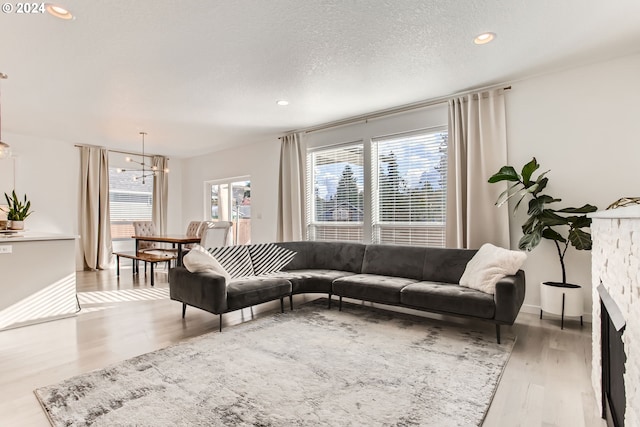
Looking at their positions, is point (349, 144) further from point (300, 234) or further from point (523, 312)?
point (523, 312)

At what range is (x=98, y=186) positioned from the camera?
6824 mm

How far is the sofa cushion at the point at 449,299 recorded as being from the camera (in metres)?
2.84

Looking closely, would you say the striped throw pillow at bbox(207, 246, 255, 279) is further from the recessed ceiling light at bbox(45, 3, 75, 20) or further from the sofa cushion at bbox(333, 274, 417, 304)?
the recessed ceiling light at bbox(45, 3, 75, 20)

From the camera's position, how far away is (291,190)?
19.0ft

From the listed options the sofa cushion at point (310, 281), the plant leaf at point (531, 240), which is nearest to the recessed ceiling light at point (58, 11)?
the sofa cushion at point (310, 281)

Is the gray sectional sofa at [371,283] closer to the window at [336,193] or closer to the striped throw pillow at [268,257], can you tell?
the striped throw pillow at [268,257]

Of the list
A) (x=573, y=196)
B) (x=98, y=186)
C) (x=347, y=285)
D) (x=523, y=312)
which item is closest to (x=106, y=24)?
(x=347, y=285)

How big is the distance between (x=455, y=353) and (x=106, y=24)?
3.77 meters

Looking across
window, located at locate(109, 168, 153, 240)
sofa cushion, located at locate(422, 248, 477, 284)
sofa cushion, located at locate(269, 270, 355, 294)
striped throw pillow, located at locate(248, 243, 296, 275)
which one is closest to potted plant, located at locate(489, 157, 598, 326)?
sofa cushion, located at locate(422, 248, 477, 284)

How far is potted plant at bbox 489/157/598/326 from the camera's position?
120 inches

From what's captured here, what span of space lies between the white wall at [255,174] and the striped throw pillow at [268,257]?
1.84 meters

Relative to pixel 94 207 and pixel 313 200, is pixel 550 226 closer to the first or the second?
pixel 313 200

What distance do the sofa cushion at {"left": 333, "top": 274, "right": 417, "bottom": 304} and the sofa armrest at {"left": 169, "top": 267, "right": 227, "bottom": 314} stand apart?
1314mm

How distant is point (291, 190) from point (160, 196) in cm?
400
